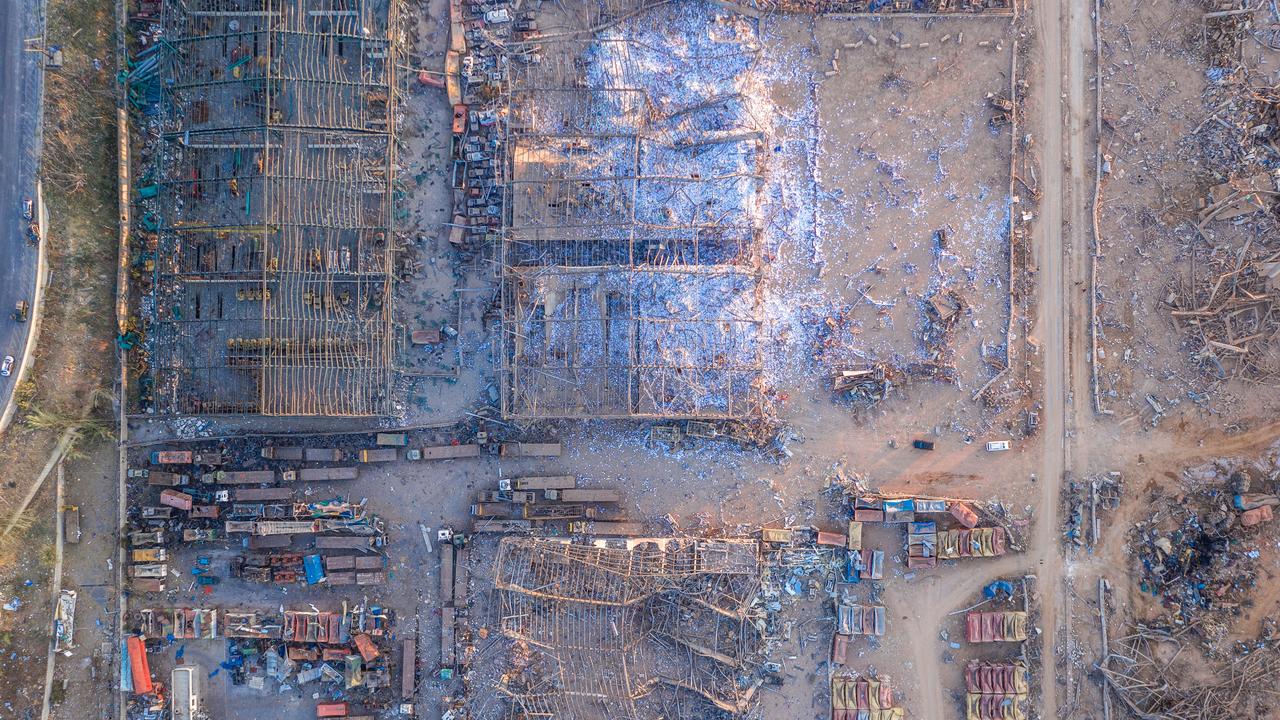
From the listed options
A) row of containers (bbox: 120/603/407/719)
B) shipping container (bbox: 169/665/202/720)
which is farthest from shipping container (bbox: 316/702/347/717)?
shipping container (bbox: 169/665/202/720)

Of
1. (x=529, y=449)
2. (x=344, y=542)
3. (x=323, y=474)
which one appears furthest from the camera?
(x=529, y=449)

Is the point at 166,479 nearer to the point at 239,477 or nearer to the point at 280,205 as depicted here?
the point at 239,477

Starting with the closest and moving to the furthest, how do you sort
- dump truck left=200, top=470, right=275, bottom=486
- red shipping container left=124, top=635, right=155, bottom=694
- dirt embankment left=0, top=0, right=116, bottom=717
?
1. dirt embankment left=0, top=0, right=116, bottom=717
2. red shipping container left=124, top=635, right=155, bottom=694
3. dump truck left=200, top=470, right=275, bottom=486

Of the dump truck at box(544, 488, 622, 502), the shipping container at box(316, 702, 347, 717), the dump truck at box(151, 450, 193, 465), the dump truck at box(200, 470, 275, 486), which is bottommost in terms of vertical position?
the shipping container at box(316, 702, 347, 717)

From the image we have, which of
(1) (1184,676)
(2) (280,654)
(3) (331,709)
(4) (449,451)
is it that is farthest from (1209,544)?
(2) (280,654)

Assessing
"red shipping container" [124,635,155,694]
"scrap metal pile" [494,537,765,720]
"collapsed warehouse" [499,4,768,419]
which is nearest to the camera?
"scrap metal pile" [494,537,765,720]

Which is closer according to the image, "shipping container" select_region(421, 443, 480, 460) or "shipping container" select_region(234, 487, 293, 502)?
"shipping container" select_region(234, 487, 293, 502)

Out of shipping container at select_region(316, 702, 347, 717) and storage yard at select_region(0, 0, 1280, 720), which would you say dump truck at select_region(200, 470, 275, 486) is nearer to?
storage yard at select_region(0, 0, 1280, 720)
